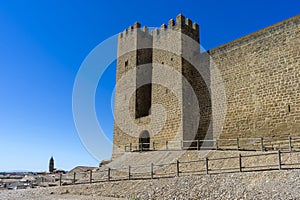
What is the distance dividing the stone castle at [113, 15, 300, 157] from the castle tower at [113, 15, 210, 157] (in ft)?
0.21

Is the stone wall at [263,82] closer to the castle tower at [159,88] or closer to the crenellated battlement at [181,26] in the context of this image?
the castle tower at [159,88]

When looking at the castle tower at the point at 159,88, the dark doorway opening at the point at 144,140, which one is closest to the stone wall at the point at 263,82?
the castle tower at the point at 159,88

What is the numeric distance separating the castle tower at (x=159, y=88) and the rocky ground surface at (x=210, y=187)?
6248 mm

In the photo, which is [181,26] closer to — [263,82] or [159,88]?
[159,88]

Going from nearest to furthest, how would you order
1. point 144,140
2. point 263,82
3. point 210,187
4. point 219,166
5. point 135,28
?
point 210,187, point 219,166, point 263,82, point 144,140, point 135,28

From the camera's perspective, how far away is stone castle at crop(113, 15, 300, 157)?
48.3ft

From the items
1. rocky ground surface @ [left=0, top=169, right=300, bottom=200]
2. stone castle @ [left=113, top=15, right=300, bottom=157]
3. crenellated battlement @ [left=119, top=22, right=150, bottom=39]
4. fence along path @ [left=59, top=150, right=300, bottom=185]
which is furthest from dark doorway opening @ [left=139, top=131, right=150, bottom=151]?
crenellated battlement @ [left=119, top=22, right=150, bottom=39]

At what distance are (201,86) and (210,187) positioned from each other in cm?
992

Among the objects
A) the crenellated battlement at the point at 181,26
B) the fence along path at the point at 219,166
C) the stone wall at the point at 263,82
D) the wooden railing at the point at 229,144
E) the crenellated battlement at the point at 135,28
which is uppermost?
the crenellated battlement at the point at 135,28

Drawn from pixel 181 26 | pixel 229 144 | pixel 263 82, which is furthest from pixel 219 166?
pixel 181 26

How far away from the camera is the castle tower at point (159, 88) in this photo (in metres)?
18.8

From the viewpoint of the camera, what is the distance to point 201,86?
1905 centimetres

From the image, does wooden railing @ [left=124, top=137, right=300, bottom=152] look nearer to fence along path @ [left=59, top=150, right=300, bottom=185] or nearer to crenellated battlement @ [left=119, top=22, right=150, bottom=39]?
fence along path @ [left=59, top=150, right=300, bottom=185]

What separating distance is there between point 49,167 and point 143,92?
36490 mm
